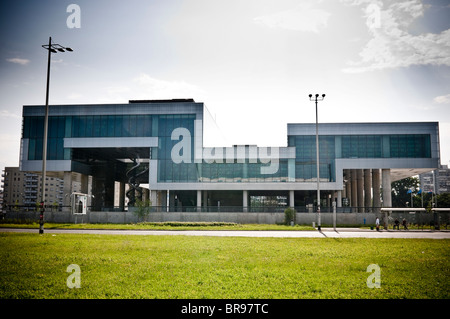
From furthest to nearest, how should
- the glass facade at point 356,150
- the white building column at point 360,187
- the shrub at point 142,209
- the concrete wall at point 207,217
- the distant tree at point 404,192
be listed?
1. the distant tree at point 404,192
2. the white building column at point 360,187
3. the glass facade at point 356,150
4. the concrete wall at point 207,217
5. the shrub at point 142,209

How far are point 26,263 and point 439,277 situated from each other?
13878 millimetres

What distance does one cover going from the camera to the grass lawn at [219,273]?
927 cm

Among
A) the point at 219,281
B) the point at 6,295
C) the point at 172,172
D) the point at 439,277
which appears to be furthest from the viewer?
the point at 172,172

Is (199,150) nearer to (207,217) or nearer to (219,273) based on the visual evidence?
(207,217)

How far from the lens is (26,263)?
13258 mm

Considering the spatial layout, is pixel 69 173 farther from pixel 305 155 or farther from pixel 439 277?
pixel 439 277

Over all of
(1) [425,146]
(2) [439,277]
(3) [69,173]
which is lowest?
(2) [439,277]

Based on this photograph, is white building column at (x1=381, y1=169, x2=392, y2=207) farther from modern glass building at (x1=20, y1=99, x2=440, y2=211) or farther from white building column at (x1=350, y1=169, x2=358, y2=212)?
white building column at (x1=350, y1=169, x2=358, y2=212)

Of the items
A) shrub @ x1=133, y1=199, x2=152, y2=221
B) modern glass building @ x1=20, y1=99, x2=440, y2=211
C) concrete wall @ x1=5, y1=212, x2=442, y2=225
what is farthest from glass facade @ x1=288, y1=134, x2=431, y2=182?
shrub @ x1=133, y1=199, x2=152, y2=221

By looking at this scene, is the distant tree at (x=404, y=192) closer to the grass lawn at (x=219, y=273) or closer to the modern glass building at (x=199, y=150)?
the modern glass building at (x=199, y=150)

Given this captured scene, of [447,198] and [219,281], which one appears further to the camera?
[447,198]

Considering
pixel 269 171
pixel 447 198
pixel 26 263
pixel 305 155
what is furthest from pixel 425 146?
pixel 26 263

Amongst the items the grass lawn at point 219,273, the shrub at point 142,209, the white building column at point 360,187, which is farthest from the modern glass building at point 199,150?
the grass lawn at point 219,273

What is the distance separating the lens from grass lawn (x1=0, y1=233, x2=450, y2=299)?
9271 millimetres
